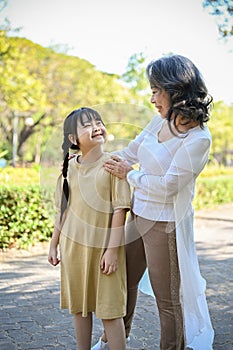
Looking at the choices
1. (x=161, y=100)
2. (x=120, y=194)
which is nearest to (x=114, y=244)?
(x=120, y=194)

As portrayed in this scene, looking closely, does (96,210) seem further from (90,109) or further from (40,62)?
(40,62)

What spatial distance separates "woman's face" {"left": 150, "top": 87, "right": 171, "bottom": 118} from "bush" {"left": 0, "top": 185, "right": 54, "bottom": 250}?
3.80 metres

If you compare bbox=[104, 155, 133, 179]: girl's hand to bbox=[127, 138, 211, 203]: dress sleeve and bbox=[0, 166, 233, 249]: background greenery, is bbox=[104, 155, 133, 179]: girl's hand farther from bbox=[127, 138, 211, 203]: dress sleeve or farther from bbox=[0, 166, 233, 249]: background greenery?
bbox=[0, 166, 233, 249]: background greenery

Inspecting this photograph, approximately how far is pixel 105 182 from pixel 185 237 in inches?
18.1

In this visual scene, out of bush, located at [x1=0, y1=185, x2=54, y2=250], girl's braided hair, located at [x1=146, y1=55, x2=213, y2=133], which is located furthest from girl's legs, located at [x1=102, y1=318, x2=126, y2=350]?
bush, located at [x1=0, y1=185, x2=54, y2=250]

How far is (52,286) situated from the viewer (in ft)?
15.3

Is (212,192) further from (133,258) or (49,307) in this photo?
(133,258)

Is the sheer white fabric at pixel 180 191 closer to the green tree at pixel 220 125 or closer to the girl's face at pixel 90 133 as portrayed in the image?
the girl's face at pixel 90 133

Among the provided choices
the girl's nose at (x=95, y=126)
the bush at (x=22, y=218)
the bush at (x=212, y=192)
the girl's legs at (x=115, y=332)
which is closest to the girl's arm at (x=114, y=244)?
the girl's legs at (x=115, y=332)

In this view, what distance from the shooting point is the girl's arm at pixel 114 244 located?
7.78 feet

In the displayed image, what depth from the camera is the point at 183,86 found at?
2.26 meters

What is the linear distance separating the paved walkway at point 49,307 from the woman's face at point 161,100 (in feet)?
5.06

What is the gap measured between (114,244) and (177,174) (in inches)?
18.0

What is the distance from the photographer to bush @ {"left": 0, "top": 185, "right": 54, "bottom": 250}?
598 centimetres
